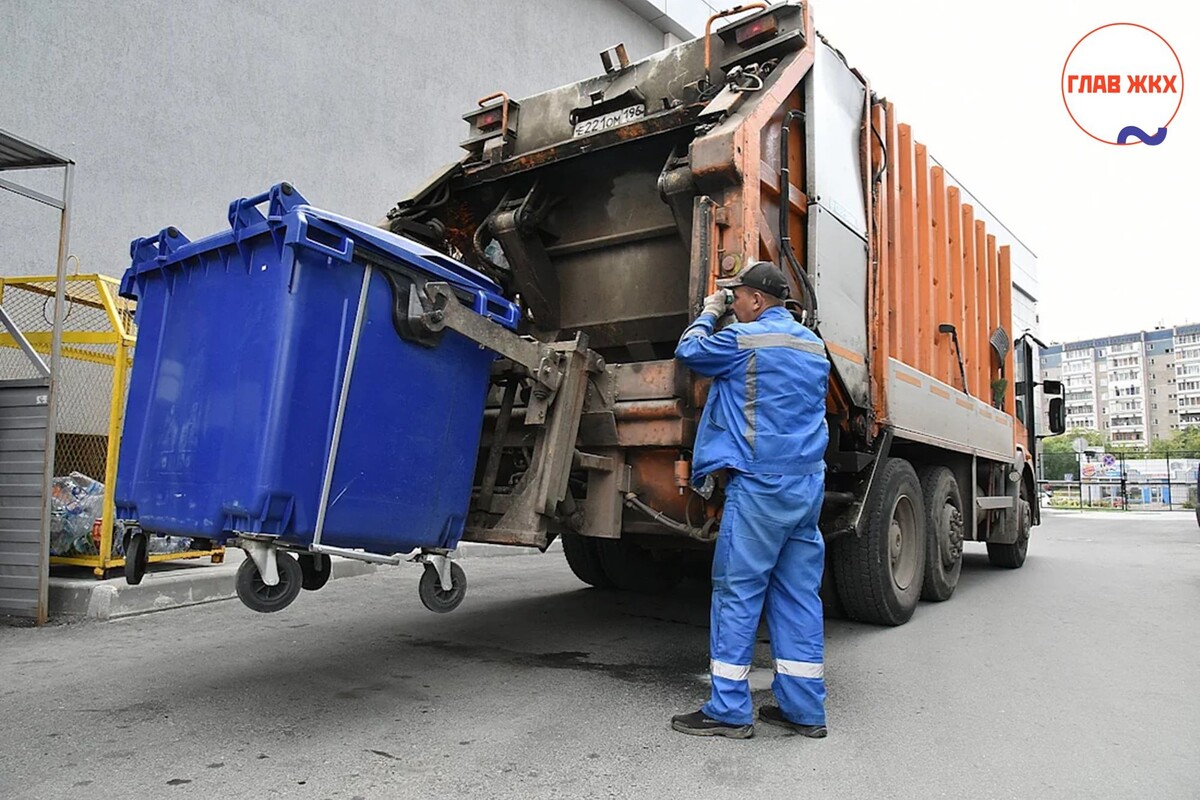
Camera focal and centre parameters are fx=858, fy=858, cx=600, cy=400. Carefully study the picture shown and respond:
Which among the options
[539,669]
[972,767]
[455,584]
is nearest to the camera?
[972,767]

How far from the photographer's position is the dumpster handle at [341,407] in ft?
8.98

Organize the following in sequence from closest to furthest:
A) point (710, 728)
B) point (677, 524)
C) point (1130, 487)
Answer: point (710, 728) < point (677, 524) < point (1130, 487)

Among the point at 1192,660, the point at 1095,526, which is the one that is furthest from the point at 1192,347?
the point at 1192,660

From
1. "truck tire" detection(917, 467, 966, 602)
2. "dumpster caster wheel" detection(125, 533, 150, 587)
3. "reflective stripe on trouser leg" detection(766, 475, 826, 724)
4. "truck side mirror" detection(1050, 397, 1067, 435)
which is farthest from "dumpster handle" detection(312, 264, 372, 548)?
"truck side mirror" detection(1050, 397, 1067, 435)

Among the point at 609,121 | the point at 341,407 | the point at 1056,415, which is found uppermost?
the point at 609,121

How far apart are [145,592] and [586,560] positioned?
8.86 ft

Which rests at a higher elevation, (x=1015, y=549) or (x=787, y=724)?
(x=1015, y=549)

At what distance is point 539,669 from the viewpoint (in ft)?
12.5

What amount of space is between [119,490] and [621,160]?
2.83m

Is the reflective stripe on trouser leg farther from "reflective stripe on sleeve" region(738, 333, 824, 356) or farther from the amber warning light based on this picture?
the amber warning light

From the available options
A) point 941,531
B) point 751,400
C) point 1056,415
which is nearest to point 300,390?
point 751,400

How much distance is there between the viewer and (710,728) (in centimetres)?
293

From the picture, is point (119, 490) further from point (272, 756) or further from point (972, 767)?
point (972, 767)

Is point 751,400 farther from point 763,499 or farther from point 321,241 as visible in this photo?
point 321,241
